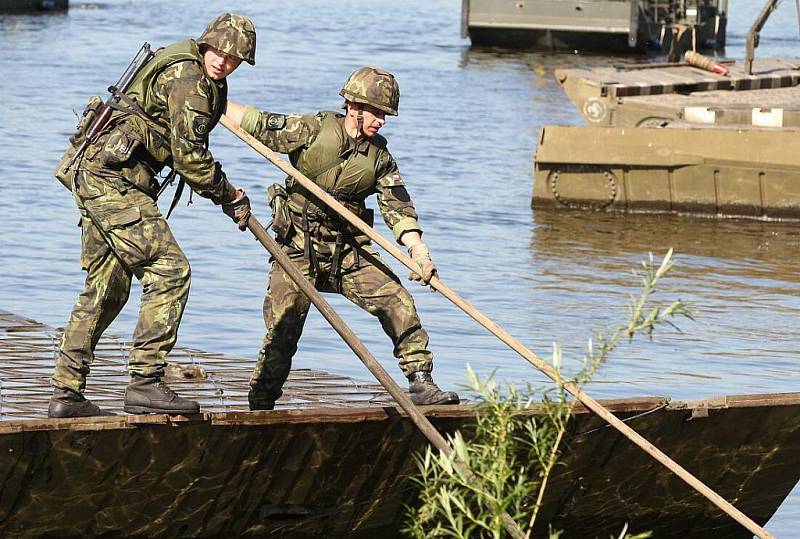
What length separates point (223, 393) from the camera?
9133 mm

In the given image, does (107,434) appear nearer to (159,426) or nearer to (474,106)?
(159,426)

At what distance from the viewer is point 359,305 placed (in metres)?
8.12

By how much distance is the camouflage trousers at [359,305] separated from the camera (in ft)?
26.5

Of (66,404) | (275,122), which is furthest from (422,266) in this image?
(66,404)

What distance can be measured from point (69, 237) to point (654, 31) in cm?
2846

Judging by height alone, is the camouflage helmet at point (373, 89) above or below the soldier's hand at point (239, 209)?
above

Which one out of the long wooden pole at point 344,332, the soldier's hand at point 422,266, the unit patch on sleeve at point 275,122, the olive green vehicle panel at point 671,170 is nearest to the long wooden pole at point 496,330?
the soldier's hand at point 422,266

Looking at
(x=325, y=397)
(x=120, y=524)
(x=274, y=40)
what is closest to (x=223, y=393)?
(x=325, y=397)

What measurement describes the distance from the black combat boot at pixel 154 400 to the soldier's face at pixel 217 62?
4.64 feet

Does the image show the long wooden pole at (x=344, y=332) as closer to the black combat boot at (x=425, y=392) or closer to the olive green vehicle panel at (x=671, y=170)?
the black combat boot at (x=425, y=392)

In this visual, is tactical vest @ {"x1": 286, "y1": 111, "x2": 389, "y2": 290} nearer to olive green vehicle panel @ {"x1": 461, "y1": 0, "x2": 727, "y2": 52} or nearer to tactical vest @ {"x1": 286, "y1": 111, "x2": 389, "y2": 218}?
tactical vest @ {"x1": 286, "y1": 111, "x2": 389, "y2": 218}

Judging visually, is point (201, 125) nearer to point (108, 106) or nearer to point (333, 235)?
point (108, 106)

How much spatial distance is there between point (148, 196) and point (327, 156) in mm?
1012

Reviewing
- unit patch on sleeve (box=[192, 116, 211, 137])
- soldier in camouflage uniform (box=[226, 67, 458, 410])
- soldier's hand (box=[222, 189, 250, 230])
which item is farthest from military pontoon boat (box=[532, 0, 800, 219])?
unit patch on sleeve (box=[192, 116, 211, 137])
